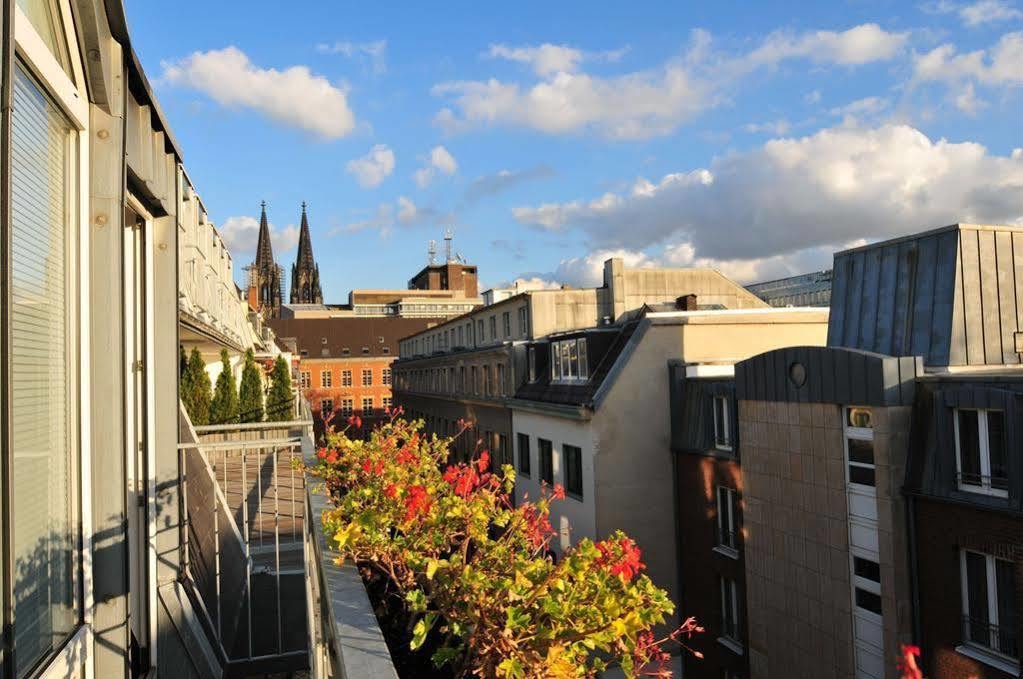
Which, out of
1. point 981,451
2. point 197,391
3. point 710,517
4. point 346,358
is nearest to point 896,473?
point 981,451

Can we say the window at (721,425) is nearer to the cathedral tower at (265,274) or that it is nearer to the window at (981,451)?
the window at (981,451)

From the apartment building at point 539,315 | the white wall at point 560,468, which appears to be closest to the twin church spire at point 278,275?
the apartment building at point 539,315

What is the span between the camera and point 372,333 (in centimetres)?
8575

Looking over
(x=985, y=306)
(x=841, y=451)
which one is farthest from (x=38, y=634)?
(x=985, y=306)

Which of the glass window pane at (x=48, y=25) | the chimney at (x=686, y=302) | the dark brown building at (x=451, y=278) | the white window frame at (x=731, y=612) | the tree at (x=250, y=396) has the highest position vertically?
the dark brown building at (x=451, y=278)

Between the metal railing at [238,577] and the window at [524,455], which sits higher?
the metal railing at [238,577]

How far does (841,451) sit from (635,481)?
26.5 ft

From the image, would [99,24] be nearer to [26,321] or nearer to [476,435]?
[26,321]

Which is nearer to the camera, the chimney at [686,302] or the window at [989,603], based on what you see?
the window at [989,603]

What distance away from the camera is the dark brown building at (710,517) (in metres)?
18.3

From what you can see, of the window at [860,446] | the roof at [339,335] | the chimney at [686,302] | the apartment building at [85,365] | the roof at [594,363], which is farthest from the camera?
the roof at [339,335]

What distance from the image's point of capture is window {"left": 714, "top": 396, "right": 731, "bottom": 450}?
752 inches

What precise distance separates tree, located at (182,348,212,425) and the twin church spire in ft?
362

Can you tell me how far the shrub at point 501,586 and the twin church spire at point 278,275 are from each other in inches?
4909
